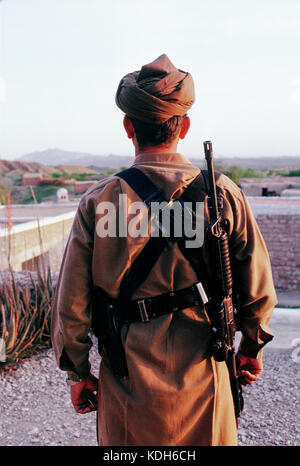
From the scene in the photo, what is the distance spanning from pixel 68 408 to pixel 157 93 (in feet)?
9.35

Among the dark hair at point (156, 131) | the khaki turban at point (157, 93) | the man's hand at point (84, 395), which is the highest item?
the khaki turban at point (157, 93)

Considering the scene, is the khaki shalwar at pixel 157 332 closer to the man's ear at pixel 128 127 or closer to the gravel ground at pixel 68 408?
the man's ear at pixel 128 127

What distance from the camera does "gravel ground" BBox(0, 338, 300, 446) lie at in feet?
10.5

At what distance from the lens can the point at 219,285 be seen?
1670 mm

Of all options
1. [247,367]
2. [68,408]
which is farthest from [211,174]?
[68,408]

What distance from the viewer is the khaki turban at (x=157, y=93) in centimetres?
162

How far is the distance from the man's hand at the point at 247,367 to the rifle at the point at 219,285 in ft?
0.50

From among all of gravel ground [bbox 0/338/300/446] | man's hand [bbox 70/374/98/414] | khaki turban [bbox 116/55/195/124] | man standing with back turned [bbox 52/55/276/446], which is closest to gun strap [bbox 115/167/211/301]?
man standing with back turned [bbox 52/55/276/446]

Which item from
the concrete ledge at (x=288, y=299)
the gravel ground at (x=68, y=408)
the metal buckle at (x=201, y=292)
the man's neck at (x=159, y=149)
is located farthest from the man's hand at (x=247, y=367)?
the concrete ledge at (x=288, y=299)

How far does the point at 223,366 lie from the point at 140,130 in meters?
0.95

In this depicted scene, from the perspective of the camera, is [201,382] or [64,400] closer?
[201,382]
